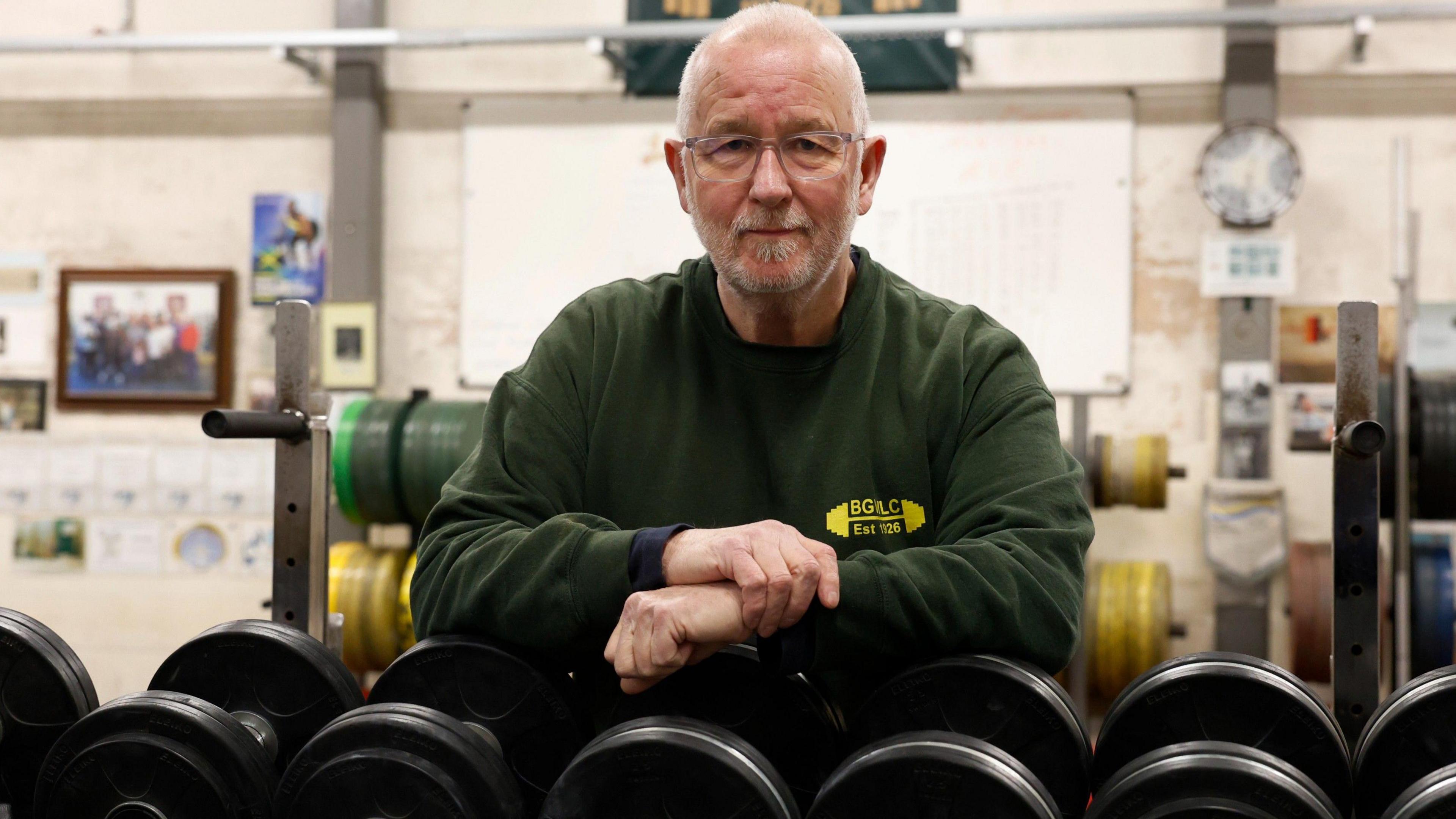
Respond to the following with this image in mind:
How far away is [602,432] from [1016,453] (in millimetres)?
520

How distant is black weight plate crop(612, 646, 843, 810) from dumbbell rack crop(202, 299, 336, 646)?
0.86 m

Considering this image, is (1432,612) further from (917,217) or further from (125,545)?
(125,545)

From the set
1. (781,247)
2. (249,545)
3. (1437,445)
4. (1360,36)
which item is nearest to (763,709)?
(781,247)

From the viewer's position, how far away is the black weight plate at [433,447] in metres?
4.11

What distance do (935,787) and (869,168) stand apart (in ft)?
3.00

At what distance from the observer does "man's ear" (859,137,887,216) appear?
5.33 ft

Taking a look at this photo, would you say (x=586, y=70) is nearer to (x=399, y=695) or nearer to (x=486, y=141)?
(x=486, y=141)

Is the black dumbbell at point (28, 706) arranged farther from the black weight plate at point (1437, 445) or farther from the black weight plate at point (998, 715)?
the black weight plate at point (1437, 445)

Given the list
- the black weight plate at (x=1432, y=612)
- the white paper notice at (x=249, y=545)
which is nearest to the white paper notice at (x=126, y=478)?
the white paper notice at (x=249, y=545)

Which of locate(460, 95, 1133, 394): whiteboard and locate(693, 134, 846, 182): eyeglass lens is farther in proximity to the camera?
locate(460, 95, 1133, 394): whiteboard

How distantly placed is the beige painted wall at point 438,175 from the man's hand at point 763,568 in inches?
138

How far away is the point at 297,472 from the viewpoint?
1906 millimetres

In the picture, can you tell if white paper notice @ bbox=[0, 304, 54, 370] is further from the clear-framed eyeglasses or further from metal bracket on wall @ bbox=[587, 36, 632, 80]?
the clear-framed eyeglasses

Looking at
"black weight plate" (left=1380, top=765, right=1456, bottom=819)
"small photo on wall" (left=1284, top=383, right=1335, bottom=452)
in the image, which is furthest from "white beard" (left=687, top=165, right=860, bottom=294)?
"small photo on wall" (left=1284, top=383, right=1335, bottom=452)
